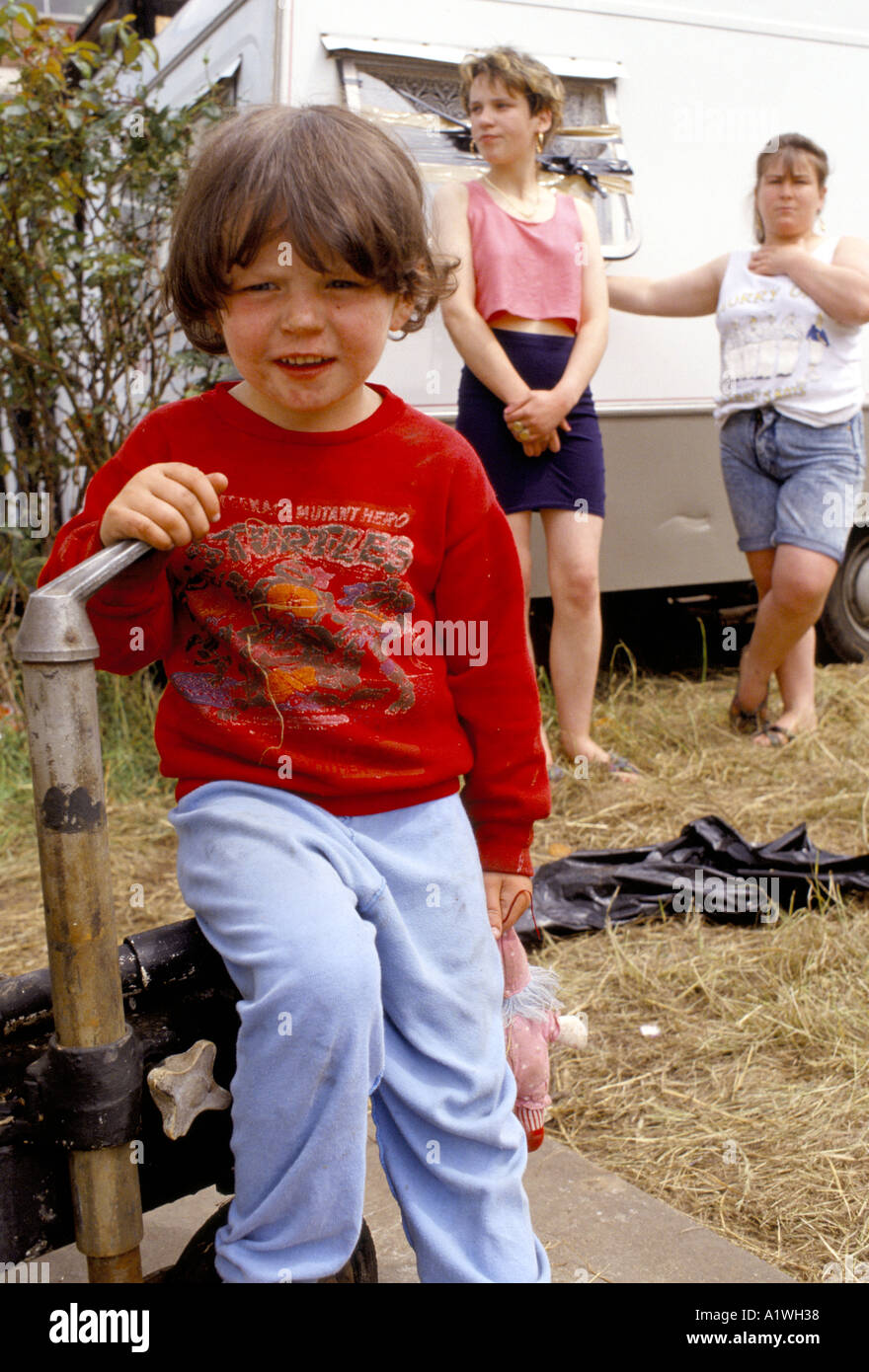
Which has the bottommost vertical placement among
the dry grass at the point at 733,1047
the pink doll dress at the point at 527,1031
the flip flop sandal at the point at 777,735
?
the dry grass at the point at 733,1047

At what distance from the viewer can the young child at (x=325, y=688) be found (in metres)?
1.37

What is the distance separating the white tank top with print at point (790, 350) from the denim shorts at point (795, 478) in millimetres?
56

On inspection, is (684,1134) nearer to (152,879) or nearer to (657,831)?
(657,831)

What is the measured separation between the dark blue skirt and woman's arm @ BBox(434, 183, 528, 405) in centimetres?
7

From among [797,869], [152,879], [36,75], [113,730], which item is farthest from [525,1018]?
[36,75]

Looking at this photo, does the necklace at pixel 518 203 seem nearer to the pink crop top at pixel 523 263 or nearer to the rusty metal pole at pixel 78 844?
the pink crop top at pixel 523 263

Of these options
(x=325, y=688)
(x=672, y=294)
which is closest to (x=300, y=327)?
(x=325, y=688)

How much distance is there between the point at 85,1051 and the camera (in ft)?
4.14

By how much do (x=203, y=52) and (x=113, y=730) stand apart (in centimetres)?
246

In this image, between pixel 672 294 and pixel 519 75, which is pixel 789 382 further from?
pixel 519 75

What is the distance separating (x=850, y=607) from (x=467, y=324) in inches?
112

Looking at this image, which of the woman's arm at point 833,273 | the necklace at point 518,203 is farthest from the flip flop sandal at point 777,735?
the necklace at point 518,203

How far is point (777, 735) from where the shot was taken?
459 cm

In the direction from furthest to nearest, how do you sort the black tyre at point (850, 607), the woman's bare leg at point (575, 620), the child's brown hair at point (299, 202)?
the black tyre at point (850, 607), the woman's bare leg at point (575, 620), the child's brown hair at point (299, 202)
